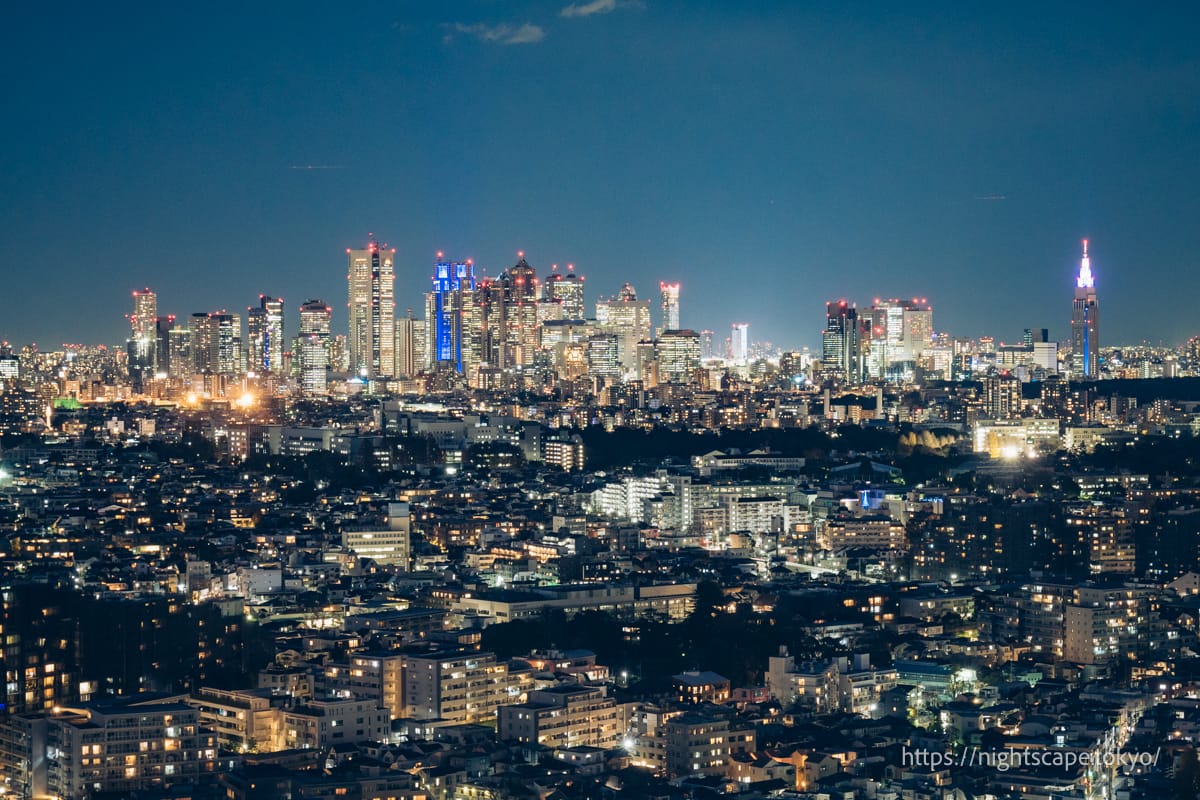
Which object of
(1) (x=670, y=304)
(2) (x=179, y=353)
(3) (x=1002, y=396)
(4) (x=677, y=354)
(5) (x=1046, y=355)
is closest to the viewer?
(3) (x=1002, y=396)

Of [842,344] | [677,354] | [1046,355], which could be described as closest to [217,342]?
[677,354]

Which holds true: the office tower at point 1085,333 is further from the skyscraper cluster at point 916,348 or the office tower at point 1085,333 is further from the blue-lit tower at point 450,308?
the blue-lit tower at point 450,308

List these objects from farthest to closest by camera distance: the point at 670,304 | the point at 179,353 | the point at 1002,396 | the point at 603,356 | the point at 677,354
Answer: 1. the point at 670,304
2. the point at 179,353
3. the point at 603,356
4. the point at 677,354
5. the point at 1002,396

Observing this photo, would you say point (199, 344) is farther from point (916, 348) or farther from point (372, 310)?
point (916, 348)

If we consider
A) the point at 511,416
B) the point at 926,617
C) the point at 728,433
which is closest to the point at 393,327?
the point at 511,416

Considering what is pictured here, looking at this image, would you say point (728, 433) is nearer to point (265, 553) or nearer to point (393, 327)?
point (265, 553)
